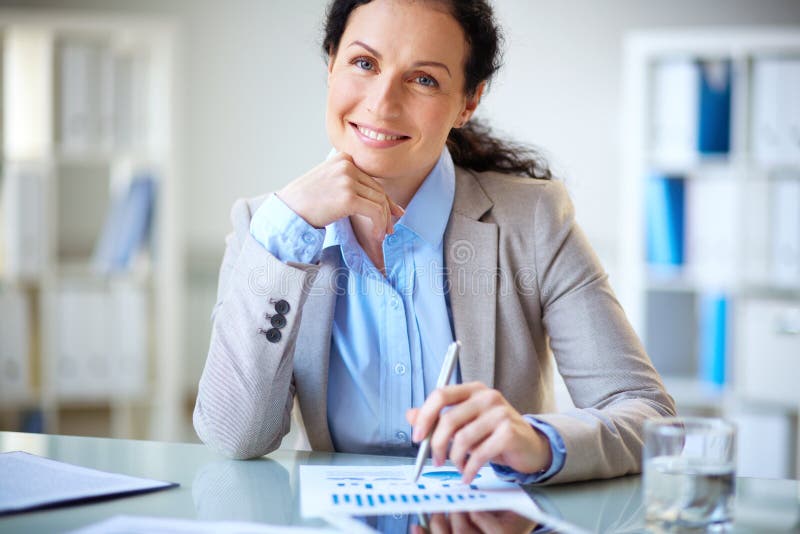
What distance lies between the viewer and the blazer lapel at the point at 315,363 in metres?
1.39

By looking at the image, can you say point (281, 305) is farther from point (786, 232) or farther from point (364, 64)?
point (786, 232)

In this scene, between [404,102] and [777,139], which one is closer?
[404,102]

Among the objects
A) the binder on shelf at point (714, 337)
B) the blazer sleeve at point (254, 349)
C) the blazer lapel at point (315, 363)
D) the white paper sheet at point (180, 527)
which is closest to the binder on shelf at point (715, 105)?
the binder on shelf at point (714, 337)

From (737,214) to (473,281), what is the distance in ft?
6.66

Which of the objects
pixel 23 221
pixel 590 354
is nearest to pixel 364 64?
pixel 590 354

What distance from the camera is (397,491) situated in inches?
40.0

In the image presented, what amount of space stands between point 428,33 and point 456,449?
670mm

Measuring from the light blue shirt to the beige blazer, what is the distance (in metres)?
0.03

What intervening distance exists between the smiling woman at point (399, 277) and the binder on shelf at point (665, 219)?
6.05 feet

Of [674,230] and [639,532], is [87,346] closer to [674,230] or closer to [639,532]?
[674,230]

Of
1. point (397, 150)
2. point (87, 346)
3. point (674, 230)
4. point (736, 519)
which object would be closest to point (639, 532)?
point (736, 519)

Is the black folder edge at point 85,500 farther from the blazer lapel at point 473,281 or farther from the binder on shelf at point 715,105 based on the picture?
the binder on shelf at point 715,105

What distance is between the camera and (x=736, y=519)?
95cm

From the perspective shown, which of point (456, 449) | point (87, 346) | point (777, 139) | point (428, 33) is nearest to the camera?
point (456, 449)
